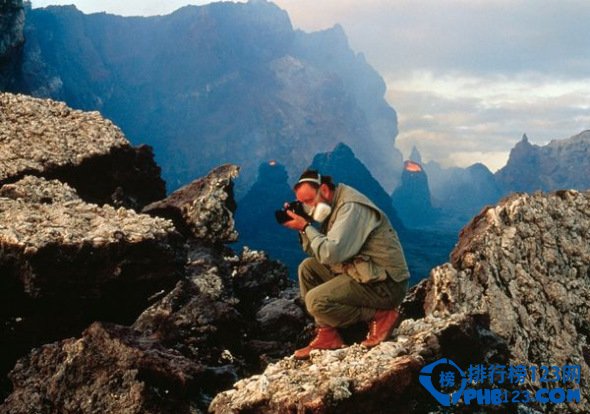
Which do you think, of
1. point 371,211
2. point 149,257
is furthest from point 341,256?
point 149,257

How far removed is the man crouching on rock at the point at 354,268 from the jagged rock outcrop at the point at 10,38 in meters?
81.4

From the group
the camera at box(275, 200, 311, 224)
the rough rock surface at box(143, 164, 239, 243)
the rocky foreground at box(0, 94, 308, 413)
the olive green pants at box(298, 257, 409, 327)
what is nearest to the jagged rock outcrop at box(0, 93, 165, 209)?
the rocky foreground at box(0, 94, 308, 413)

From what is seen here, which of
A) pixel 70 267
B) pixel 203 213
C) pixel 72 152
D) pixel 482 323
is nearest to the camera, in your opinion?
pixel 482 323

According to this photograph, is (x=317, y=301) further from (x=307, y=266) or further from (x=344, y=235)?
(x=344, y=235)

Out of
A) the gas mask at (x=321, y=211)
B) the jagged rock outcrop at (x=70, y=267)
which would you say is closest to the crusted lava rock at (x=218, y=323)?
the jagged rock outcrop at (x=70, y=267)

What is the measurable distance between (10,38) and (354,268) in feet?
290

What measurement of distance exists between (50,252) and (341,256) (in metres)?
6.41

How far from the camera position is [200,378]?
28.6ft

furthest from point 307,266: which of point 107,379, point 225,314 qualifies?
point 107,379

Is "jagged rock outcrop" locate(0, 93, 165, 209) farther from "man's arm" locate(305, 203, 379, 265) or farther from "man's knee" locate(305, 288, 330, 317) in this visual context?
"man's arm" locate(305, 203, 379, 265)

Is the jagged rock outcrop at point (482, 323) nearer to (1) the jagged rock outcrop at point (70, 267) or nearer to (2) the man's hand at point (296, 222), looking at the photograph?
(2) the man's hand at point (296, 222)

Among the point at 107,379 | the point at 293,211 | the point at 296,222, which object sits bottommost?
the point at 107,379

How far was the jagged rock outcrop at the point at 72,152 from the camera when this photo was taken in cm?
1491

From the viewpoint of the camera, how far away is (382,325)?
9.00 metres
